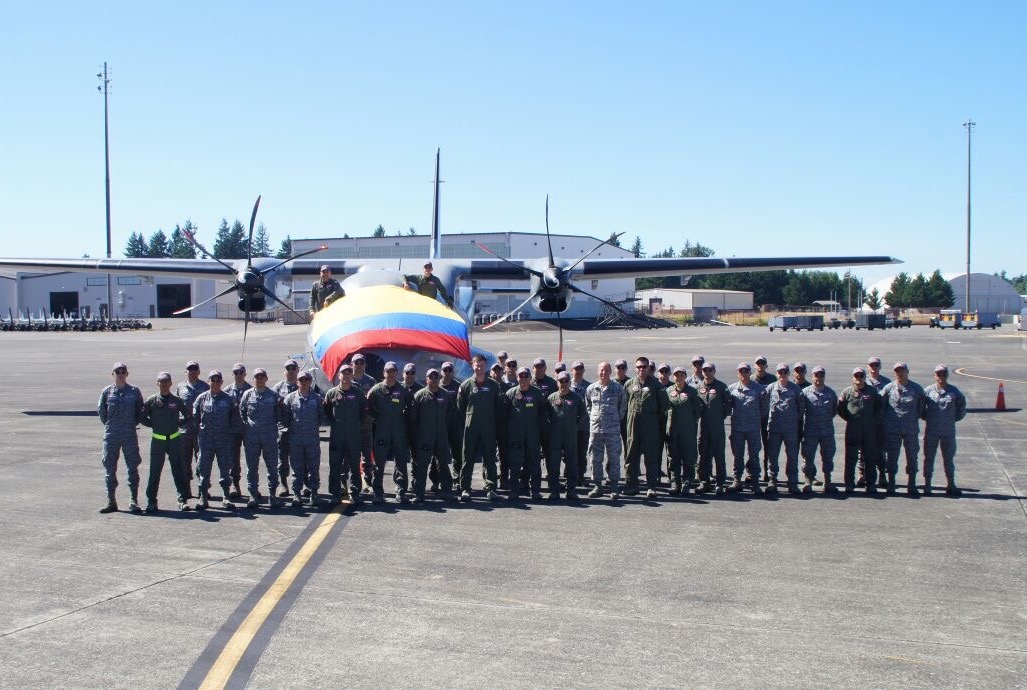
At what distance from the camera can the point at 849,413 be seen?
10703 millimetres

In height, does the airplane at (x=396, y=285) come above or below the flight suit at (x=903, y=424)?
above

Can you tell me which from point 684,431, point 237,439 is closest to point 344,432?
point 237,439

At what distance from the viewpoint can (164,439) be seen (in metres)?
9.88

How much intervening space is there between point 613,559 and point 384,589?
206 cm

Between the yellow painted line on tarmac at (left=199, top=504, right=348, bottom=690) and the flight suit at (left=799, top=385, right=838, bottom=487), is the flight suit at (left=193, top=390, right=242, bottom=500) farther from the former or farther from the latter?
the flight suit at (left=799, top=385, right=838, bottom=487)

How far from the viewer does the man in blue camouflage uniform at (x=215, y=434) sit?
9.95 m

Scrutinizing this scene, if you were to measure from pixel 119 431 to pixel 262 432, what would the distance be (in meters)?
1.52

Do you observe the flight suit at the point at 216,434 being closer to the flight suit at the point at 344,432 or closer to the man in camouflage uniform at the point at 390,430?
the flight suit at the point at 344,432

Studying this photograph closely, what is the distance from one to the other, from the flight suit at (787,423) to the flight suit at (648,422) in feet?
4.25

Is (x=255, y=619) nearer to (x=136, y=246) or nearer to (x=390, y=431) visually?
(x=390, y=431)

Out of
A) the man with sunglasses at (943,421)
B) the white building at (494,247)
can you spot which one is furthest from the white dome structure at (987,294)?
the man with sunglasses at (943,421)

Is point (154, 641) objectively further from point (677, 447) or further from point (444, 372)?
point (677, 447)

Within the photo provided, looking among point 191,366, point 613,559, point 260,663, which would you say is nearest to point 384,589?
point 260,663

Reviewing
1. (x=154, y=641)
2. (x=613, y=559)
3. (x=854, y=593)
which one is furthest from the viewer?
(x=613, y=559)
